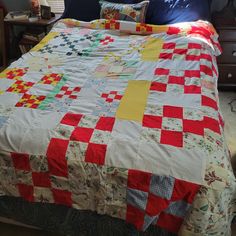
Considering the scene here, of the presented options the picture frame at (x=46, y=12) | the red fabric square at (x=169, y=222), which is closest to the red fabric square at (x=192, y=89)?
the red fabric square at (x=169, y=222)

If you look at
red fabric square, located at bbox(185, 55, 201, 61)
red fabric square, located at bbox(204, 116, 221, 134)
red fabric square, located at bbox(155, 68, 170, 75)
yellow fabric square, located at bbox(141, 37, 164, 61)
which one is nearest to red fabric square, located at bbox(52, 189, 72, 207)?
red fabric square, located at bbox(204, 116, 221, 134)

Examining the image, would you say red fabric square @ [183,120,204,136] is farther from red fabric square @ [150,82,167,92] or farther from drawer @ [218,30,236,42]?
drawer @ [218,30,236,42]

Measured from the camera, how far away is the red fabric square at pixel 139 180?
112 cm

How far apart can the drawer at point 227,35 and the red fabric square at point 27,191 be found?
2109mm

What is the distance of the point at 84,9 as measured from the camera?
2756 mm

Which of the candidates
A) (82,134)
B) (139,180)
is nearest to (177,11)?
(82,134)

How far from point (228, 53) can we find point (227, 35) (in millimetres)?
168

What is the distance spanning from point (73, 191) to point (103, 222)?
0.71ft

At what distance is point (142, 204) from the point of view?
3.78 feet

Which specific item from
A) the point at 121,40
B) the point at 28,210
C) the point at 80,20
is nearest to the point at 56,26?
the point at 80,20

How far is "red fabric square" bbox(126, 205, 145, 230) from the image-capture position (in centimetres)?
117

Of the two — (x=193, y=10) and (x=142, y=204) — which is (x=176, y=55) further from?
(x=142, y=204)

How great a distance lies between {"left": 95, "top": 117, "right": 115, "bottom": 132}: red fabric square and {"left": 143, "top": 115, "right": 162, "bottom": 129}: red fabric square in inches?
6.2

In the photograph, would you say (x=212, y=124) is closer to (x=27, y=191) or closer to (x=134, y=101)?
(x=134, y=101)
